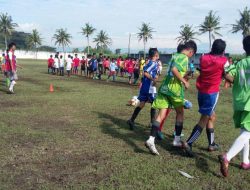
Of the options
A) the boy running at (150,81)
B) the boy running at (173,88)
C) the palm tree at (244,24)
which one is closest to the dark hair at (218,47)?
the boy running at (173,88)

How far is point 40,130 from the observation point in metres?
8.30

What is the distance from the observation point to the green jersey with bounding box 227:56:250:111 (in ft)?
17.6

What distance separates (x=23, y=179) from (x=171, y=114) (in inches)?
263

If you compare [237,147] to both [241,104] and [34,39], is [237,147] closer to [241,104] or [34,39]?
[241,104]

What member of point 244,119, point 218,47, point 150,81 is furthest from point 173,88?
point 150,81

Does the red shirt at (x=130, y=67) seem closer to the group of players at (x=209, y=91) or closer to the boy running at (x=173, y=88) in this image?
the group of players at (x=209, y=91)

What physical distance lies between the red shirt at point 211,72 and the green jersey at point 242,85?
1.76 ft

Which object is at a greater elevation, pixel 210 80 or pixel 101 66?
pixel 210 80

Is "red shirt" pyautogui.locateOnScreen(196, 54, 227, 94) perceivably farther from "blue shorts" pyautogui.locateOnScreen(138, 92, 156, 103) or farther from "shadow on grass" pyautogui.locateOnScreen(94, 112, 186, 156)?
"blue shorts" pyautogui.locateOnScreen(138, 92, 156, 103)

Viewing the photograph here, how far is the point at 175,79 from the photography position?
6.50 metres

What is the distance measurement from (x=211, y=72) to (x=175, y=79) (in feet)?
2.19

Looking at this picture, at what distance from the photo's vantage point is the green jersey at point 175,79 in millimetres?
6348

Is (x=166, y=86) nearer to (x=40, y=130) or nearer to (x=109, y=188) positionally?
(x=109, y=188)

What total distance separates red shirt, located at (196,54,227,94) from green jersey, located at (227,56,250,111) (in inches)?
21.1
